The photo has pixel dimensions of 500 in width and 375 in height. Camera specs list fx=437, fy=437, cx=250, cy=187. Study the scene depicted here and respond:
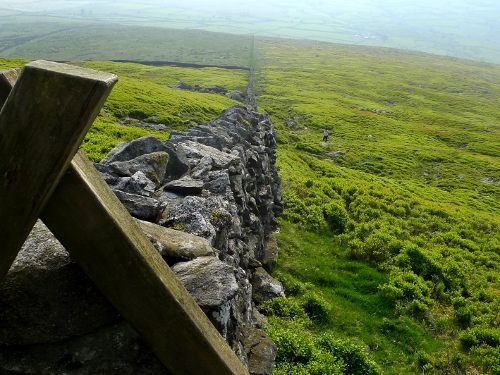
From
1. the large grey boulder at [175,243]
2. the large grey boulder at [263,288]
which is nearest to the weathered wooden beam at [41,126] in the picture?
the large grey boulder at [175,243]

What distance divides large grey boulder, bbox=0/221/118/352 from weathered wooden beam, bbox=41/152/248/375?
35 centimetres

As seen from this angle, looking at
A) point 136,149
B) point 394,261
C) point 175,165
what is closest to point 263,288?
point 175,165

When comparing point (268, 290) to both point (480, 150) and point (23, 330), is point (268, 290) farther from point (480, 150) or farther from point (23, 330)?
point (480, 150)

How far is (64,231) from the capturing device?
421 centimetres

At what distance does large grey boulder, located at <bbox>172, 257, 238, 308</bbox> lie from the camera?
6574 mm

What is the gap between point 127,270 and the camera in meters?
4.30

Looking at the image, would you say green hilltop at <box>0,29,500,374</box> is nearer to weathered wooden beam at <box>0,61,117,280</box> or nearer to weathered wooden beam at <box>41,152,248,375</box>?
weathered wooden beam at <box>41,152,248,375</box>

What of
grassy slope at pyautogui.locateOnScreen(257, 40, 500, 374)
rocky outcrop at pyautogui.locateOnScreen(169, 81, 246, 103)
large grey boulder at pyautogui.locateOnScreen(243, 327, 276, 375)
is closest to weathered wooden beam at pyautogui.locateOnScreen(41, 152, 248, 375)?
large grey boulder at pyautogui.locateOnScreen(243, 327, 276, 375)

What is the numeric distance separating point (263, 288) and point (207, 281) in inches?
462

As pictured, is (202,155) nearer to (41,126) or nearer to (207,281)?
(207,281)

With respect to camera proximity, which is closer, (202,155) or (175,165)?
(175,165)

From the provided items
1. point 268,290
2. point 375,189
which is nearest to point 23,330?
point 268,290

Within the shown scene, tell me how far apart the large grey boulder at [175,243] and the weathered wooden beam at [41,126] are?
316cm

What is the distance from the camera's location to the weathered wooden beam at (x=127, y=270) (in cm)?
414
